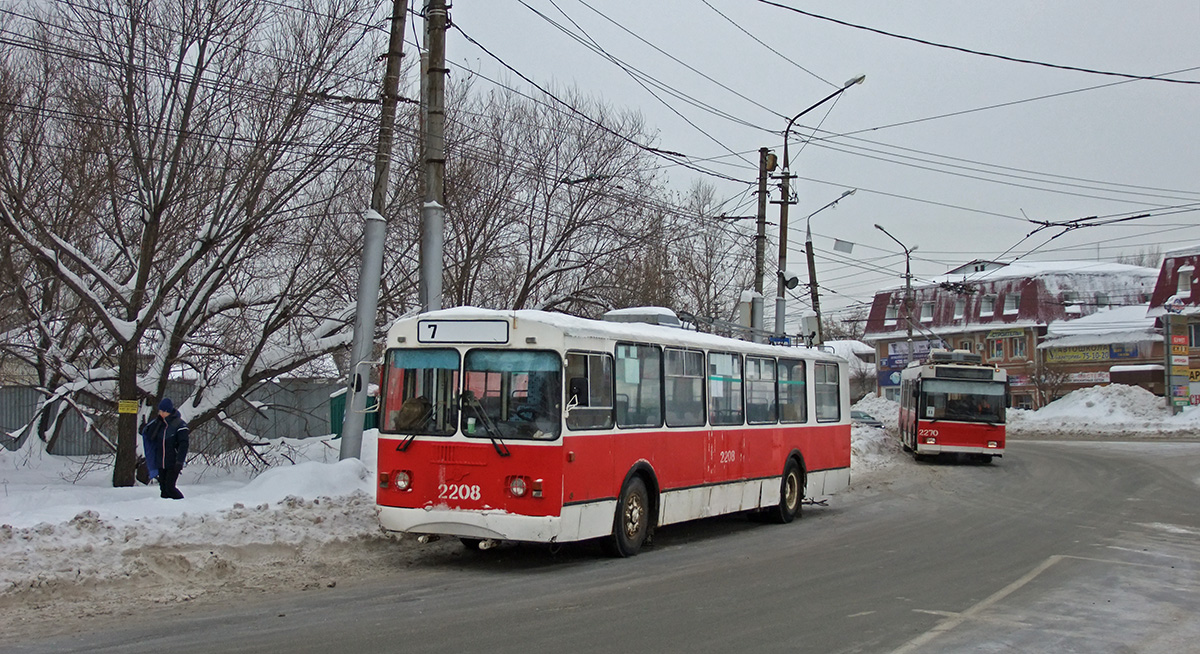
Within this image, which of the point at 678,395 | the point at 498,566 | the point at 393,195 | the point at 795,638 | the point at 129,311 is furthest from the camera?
the point at 393,195

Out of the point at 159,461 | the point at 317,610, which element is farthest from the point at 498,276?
the point at 317,610

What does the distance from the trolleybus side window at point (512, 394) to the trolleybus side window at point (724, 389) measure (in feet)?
12.1

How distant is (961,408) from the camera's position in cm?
3114

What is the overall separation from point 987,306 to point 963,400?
167 feet

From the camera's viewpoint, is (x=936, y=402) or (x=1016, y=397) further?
(x=1016, y=397)

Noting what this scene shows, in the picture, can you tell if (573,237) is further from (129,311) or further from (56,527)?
(56,527)

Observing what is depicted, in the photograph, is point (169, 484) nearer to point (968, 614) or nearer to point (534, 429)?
point (534, 429)

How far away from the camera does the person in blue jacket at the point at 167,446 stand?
1348 cm

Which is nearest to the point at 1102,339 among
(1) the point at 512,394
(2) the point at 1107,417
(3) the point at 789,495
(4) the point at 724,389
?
(2) the point at 1107,417

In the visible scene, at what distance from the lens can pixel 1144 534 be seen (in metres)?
15.6

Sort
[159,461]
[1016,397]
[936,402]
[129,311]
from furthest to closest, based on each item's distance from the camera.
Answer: [1016,397], [936,402], [129,311], [159,461]

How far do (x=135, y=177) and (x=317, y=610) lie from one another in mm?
9895

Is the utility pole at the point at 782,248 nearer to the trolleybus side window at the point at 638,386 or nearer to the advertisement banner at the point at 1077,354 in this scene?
the trolleybus side window at the point at 638,386

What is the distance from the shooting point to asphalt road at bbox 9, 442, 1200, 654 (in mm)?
7801
